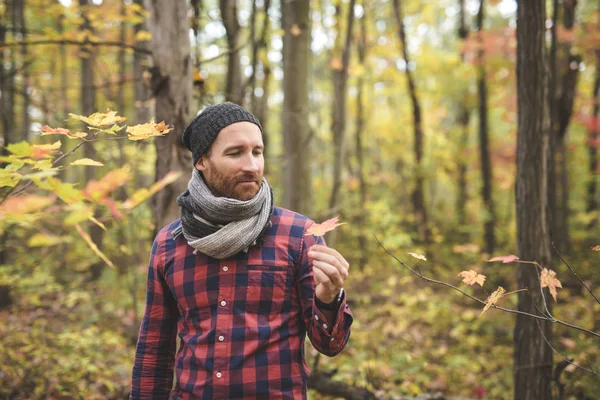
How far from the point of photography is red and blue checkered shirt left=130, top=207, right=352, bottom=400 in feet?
5.34

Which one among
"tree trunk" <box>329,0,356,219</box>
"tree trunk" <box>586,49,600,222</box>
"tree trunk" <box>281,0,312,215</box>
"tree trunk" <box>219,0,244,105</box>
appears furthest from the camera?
"tree trunk" <box>586,49,600,222</box>

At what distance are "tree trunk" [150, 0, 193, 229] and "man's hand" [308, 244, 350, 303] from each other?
5.09 ft

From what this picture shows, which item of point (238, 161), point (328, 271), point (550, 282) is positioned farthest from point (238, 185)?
point (550, 282)

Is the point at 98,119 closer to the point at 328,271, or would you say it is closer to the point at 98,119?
the point at 98,119

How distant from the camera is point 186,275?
1.78 metres

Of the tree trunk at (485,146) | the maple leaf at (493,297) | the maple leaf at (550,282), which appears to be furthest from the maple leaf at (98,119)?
the tree trunk at (485,146)

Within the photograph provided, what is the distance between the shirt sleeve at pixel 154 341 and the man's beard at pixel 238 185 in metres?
0.45

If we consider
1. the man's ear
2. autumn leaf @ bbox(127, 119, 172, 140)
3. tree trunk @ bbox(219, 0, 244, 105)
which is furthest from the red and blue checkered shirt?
tree trunk @ bbox(219, 0, 244, 105)

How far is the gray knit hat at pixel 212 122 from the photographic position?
173 cm

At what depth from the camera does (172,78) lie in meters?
2.56

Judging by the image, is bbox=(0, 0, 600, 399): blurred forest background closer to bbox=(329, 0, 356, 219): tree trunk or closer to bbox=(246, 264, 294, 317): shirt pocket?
bbox=(329, 0, 356, 219): tree trunk

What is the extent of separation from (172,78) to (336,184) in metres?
3.55

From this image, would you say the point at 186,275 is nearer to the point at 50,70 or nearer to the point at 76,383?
the point at 76,383

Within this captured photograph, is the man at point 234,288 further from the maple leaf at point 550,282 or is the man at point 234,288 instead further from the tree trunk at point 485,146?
the tree trunk at point 485,146
